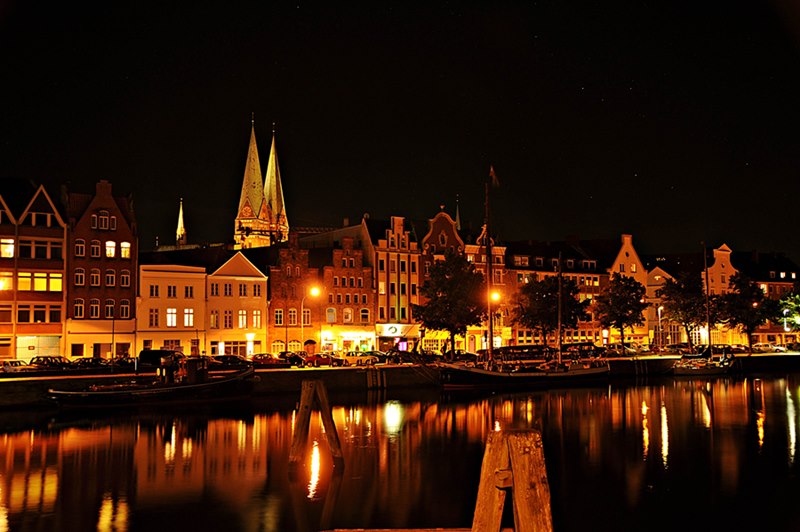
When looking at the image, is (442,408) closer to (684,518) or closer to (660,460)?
(660,460)

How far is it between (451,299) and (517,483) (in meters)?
77.2

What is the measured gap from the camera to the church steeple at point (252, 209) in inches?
6294

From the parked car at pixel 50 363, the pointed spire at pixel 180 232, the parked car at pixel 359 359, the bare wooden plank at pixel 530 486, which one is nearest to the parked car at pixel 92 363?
the parked car at pixel 50 363

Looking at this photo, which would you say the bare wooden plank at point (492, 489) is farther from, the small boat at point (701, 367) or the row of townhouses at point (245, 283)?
the small boat at point (701, 367)

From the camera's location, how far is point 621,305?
347 ft

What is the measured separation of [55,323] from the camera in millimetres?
75500

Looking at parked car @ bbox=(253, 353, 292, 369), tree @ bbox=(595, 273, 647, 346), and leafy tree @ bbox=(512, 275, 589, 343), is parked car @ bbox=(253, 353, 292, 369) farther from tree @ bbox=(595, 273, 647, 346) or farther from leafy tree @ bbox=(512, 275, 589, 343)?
tree @ bbox=(595, 273, 647, 346)

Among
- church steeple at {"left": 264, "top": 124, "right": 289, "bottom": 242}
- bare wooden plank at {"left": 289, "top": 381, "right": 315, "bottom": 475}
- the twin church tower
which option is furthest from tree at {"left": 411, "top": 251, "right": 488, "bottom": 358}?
church steeple at {"left": 264, "top": 124, "right": 289, "bottom": 242}

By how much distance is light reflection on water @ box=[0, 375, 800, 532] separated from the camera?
Answer: 27.8 metres

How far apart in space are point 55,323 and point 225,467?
4514 cm

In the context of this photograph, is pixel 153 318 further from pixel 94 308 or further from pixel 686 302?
pixel 686 302

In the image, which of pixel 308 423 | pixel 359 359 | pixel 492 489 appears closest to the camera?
pixel 492 489

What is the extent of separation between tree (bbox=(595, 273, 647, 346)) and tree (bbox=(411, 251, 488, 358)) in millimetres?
22746

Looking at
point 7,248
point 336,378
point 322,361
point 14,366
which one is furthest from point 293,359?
point 7,248
